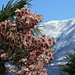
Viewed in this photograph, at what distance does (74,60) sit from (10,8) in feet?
18.2

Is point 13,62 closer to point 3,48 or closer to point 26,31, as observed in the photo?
point 3,48

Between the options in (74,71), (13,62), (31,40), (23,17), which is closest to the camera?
(23,17)

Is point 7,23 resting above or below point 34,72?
above

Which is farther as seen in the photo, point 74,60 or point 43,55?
point 74,60

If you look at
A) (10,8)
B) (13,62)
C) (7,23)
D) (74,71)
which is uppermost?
(10,8)

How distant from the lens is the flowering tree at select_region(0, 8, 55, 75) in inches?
367

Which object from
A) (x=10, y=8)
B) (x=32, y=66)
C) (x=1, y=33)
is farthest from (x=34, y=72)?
(x=10, y=8)

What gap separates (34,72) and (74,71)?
5567 mm

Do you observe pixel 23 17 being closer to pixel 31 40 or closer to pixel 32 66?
pixel 31 40

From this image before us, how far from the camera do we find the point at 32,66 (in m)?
9.73

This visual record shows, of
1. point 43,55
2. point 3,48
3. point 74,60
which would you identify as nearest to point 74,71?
point 74,60

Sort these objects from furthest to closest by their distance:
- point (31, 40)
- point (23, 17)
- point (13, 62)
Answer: point (13, 62) → point (31, 40) → point (23, 17)

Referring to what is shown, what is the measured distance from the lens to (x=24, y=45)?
31.3 feet

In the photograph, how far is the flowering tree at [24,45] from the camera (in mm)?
9312
